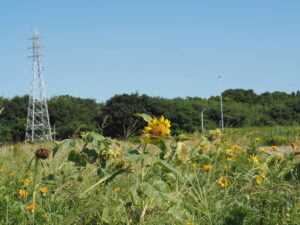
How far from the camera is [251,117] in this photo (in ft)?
95.8

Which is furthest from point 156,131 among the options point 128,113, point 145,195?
point 128,113

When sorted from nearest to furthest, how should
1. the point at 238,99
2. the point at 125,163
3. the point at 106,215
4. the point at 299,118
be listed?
1. the point at 106,215
2. the point at 125,163
3. the point at 299,118
4. the point at 238,99

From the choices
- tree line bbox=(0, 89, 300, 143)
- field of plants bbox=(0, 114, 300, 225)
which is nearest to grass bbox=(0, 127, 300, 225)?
field of plants bbox=(0, 114, 300, 225)

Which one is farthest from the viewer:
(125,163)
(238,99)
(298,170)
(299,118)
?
(238,99)

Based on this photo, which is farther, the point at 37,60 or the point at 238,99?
the point at 238,99

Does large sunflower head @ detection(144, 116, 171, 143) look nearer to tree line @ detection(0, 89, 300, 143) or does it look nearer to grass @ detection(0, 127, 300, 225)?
grass @ detection(0, 127, 300, 225)

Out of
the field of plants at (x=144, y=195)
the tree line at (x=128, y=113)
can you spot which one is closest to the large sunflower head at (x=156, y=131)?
the field of plants at (x=144, y=195)

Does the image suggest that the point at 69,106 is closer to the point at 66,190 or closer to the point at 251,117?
the point at 251,117

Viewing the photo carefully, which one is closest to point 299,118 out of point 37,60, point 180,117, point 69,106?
point 180,117

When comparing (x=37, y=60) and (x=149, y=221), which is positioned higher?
(x=37, y=60)

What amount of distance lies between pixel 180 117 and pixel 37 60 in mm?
11513

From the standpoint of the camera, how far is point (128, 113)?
89.1 ft

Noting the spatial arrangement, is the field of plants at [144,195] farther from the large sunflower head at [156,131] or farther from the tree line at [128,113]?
the tree line at [128,113]

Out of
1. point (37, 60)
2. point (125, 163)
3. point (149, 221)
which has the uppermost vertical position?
point (37, 60)
